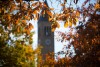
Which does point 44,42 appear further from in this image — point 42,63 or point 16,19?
point 16,19

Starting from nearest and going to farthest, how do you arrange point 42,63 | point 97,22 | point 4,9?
point 4,9 < point 97,22 < point 42,63

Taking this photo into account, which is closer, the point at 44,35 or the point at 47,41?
the point at 44,35

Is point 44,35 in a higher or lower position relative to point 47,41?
higher

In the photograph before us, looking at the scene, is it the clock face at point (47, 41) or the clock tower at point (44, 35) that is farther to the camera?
the clock face at point (47, 41)

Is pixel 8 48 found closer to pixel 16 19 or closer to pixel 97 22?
pixel 97 22

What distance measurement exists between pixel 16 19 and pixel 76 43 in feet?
53.9

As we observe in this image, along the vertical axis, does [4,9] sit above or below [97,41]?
above

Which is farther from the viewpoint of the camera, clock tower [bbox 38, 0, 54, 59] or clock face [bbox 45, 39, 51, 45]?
clock face [bbox 45, 39, 51, 45]

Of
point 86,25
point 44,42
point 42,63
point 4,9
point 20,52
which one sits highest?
point 4,9

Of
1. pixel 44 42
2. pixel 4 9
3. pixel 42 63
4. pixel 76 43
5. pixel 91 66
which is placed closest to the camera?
pixel 4 9

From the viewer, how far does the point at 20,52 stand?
2295cm

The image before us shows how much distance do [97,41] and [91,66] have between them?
1764 mm

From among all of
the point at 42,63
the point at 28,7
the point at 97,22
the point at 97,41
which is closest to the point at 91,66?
the point at 97,41

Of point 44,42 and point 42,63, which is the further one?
point 44,42
